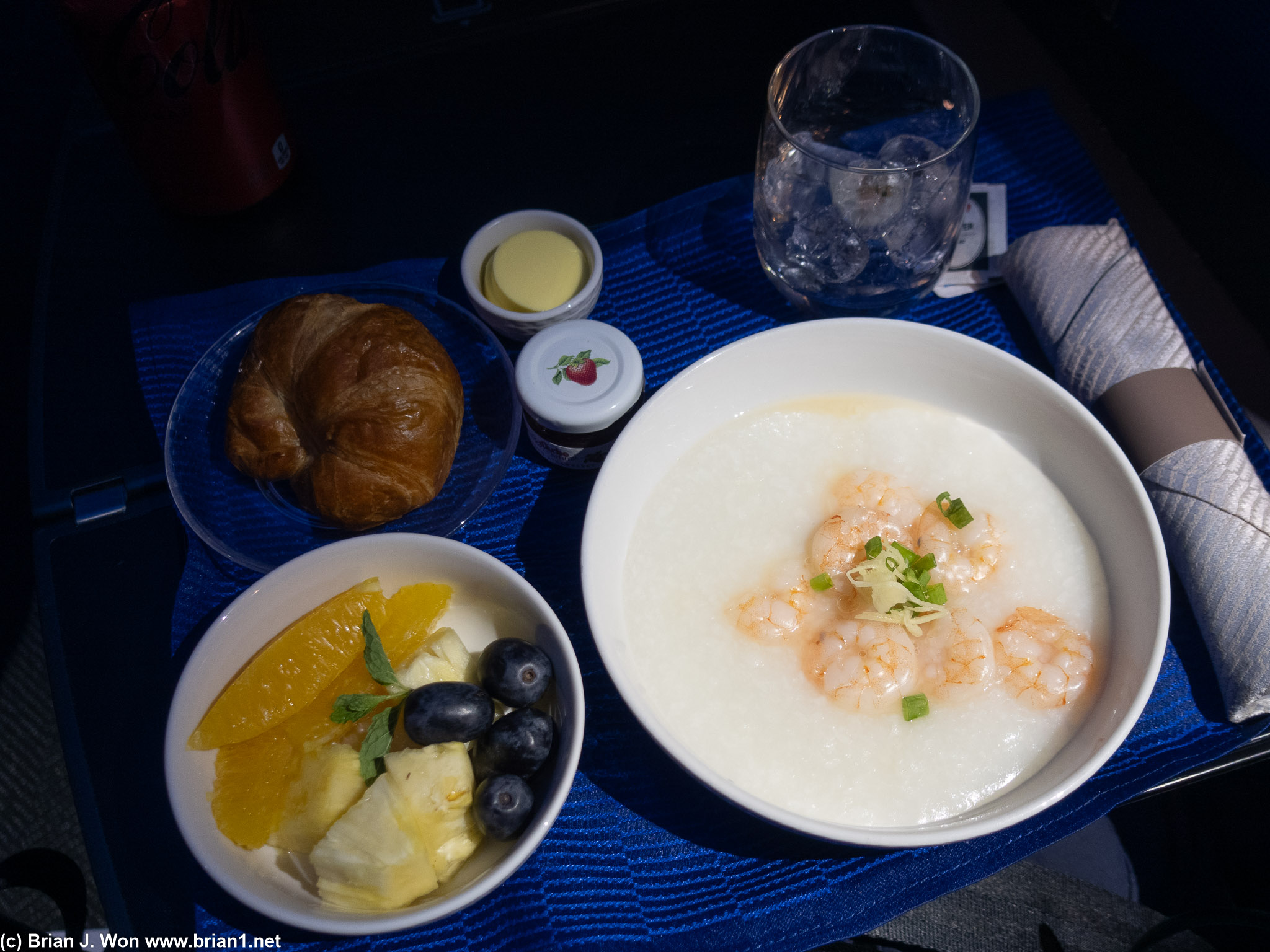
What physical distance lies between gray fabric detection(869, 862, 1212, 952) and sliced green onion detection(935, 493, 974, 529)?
1.70 feet

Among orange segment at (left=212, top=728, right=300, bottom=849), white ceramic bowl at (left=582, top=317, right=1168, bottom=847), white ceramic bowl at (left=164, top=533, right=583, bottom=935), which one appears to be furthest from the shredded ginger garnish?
orange segment at (left=212, top=728, right=300, bottom=849)

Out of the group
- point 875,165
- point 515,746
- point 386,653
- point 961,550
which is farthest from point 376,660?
point 875,165

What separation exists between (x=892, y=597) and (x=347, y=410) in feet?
2.04

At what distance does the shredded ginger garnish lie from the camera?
32.9 inches

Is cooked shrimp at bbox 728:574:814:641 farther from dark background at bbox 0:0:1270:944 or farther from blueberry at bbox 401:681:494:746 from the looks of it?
dark background at bbox 0:0:1270:944

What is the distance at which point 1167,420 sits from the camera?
98 cm

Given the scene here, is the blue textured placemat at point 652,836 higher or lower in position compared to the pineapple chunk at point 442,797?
lower

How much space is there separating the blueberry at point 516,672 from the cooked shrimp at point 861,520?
0.31 metres

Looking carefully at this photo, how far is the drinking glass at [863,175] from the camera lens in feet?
3.27

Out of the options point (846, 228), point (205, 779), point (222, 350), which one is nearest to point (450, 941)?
point (205, 779)

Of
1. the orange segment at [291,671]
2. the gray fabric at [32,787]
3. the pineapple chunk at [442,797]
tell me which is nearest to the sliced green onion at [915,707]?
the pineapple chunk at [442,797]

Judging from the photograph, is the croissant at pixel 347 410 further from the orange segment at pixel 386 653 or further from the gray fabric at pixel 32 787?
the gray fabric at pixel 32 787

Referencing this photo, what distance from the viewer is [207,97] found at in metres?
1.06

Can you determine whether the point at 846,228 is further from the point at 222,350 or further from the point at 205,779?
the point at 205,779
